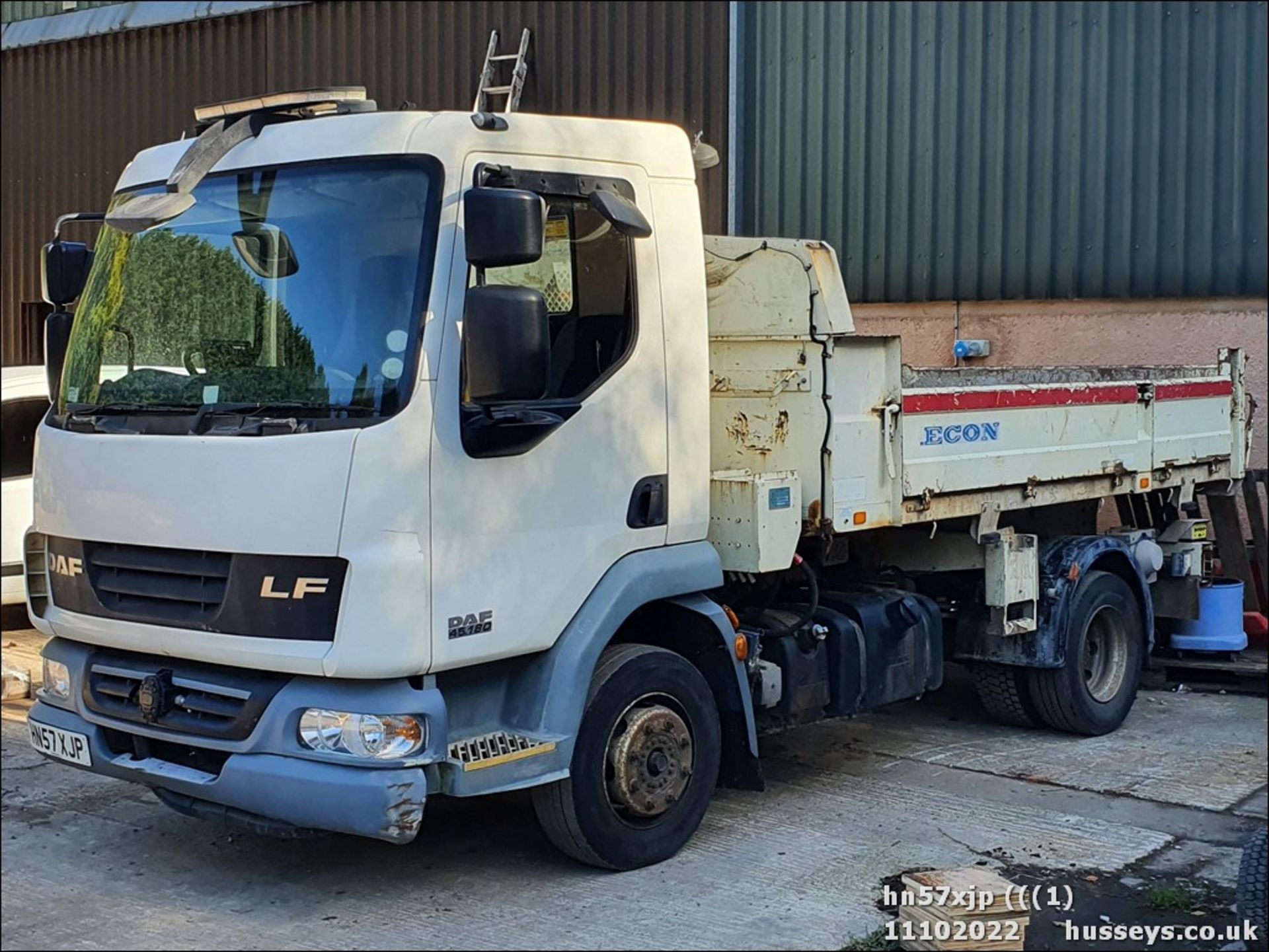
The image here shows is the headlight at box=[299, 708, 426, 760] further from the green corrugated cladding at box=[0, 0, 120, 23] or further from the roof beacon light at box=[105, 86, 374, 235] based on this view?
the green corrugated cladding at box=[0, 0, 120, 23]

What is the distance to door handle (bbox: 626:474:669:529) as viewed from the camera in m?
5.21

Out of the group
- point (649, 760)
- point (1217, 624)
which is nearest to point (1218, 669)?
point (1217, 624)

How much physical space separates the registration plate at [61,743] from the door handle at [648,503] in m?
2.06

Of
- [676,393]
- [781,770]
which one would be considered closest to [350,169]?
[676,393]

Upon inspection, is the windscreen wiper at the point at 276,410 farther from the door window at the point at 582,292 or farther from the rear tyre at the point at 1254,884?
the rear tyre at the point at 1254,884

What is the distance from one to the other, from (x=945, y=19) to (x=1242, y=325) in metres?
3.26

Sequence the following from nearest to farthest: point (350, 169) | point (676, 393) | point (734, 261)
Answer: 1. point (350, 169)
2. point (676, 393)
3. point (734, 261)

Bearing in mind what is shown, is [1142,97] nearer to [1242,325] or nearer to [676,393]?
[1242,325]

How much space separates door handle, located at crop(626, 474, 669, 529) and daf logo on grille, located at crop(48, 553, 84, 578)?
6.36 feet

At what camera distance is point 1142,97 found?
10430 millimetres

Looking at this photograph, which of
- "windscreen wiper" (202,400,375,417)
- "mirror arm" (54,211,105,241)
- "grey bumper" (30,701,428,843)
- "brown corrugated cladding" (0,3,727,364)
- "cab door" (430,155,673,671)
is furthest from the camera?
"brown corrugated cladding" (0,3,727,364)

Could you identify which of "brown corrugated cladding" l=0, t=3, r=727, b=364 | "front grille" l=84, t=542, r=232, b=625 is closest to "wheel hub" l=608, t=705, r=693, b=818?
"front grille" l=84, t=542, r=232, b=625

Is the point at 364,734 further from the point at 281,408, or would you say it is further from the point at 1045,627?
the point at 1045,627

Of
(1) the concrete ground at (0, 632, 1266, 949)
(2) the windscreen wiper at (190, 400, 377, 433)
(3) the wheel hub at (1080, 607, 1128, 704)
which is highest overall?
(2) the windscreen wiper at (190, 400, 377, 433)
